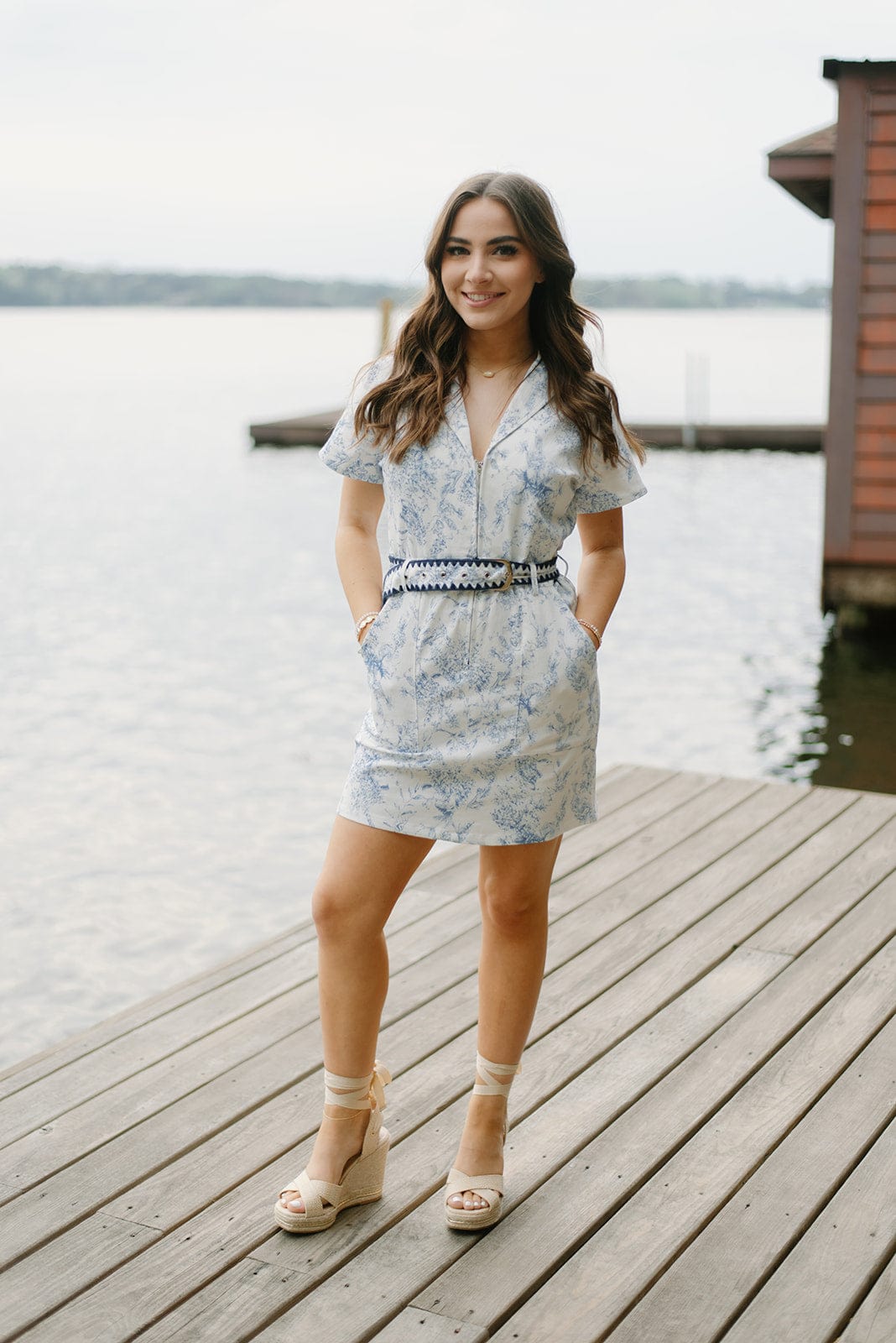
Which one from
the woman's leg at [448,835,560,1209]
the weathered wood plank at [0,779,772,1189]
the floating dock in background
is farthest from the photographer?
the floating dock in background

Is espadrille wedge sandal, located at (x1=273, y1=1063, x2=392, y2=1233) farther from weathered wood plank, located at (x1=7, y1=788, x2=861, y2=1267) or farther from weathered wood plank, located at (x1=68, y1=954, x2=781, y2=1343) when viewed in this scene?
weathered wood plank, located at (x1=7, y1=788, x2=861, y2=1267)

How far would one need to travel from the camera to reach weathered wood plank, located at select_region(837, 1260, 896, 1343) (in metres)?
1.88

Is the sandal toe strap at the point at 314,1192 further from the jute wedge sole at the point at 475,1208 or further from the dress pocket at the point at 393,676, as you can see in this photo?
the dress pocket at the point at 393,676

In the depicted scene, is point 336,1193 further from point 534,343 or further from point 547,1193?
point 534,343

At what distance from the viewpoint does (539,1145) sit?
2.37 m

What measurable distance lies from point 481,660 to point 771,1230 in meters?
0.90

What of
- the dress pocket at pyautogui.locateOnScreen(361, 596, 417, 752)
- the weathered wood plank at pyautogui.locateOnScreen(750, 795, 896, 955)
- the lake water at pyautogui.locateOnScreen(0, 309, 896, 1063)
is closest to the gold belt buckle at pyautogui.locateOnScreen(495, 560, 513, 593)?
the dress pocket at pyautogui.locateOnScreen(361, 596, 417, 752)

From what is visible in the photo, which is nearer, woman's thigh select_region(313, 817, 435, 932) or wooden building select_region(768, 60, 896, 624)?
woman's thigh select_region(313, 817, 435, 932)

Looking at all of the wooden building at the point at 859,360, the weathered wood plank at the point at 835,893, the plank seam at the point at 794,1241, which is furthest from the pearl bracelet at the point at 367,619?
the wooden building at the point at 859,360

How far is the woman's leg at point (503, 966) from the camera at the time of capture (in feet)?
6.77

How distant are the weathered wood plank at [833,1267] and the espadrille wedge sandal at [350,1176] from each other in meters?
0.54

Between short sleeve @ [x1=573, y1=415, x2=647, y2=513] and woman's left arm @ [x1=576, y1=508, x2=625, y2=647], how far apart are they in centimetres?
2

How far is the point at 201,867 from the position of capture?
17.4ft

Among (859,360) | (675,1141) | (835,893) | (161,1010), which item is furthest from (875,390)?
(675,1141)
